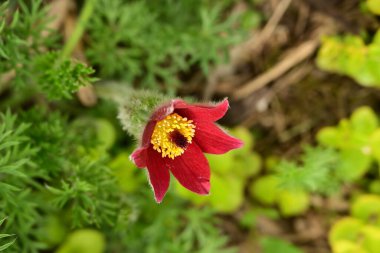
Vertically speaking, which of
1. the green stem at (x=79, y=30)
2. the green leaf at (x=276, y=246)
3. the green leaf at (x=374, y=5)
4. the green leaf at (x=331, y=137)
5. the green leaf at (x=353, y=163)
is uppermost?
the green leaf at (x=374, y=5)

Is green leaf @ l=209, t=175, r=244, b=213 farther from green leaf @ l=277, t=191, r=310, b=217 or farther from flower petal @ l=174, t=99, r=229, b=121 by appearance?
flower petal @ l=174, t=99, r=229, b=121

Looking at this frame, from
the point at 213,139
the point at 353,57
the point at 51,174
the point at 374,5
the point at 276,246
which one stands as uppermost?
the point at 374,5

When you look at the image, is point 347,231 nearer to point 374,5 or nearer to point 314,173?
point 314,173

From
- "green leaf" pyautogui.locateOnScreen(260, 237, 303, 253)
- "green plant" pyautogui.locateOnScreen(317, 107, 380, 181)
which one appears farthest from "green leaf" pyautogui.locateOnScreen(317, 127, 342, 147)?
"green leaf" pyautogui.locateOnScreen(260, 237, 303, 253)

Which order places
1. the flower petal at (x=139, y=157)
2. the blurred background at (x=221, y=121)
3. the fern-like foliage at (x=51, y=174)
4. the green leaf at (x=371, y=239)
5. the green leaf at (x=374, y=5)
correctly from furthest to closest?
the green leaf at (x=371, y=239)
the green leaf at (x=374, y=5)
the blurred background at (x=221, y=121)
the fern-like foliage at (x=51, y=174)
the flower petal at (x=139, y=157)

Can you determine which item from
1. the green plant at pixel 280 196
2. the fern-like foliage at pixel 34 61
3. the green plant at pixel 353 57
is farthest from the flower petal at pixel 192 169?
the green plant at pixel 353 57

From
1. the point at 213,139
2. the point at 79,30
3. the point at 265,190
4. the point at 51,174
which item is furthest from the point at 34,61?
the point at 265,190

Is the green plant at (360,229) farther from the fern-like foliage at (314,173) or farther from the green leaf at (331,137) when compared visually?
the green leaf at (331,137)
